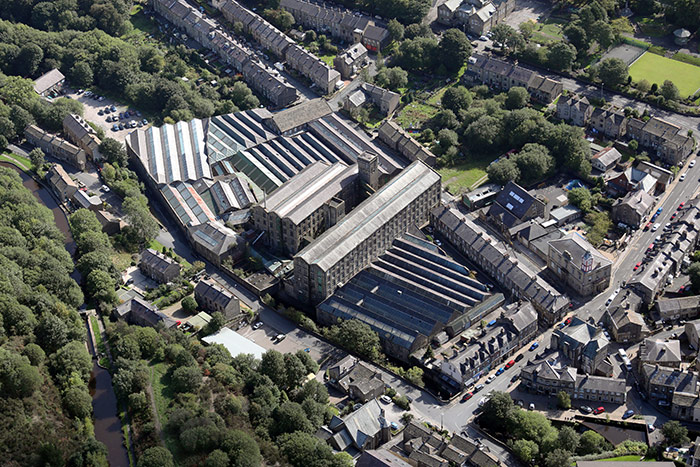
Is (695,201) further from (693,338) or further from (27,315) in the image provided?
(27,315)

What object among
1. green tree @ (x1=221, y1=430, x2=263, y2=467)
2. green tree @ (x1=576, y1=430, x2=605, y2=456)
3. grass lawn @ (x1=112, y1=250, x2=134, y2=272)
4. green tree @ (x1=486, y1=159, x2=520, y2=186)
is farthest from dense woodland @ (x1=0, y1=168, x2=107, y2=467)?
green tree @ (x1=486, y1=159, x2=520, y2=186)

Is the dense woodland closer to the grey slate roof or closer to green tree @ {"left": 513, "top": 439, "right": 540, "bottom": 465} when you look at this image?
the grey slate roof

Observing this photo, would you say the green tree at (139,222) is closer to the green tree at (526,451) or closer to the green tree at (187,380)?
the green tree at (187,380)

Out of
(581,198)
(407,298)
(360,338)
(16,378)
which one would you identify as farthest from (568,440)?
(16,378)

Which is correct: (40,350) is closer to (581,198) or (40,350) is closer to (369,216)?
(369,216)

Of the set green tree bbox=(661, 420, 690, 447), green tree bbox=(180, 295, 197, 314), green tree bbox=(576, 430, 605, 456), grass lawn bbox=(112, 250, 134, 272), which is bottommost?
grass lawn bbox=(112, 250, 134, 272)

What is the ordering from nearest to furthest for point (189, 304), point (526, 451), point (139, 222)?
point (526, 451) < point (189, 304) < point (139, 222)
